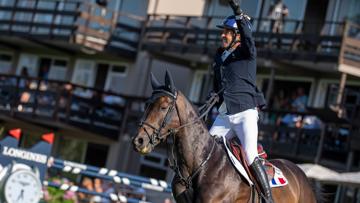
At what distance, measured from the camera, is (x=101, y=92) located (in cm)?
2969

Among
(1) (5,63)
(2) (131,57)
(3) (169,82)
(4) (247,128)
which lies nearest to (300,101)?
(2) (131,57)

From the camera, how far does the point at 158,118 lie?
9016 mm

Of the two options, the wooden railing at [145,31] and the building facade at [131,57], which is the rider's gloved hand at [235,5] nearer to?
the building facade at [131,57]

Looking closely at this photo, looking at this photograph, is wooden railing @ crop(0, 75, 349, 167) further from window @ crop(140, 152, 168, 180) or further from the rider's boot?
the rider's boot

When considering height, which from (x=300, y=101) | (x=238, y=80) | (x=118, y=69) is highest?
(x=238, y=80)

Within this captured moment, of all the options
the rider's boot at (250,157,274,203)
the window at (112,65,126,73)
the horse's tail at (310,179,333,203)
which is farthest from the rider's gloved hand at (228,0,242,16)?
the window at (112,65,126,73)

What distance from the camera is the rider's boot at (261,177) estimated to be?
32.5ft

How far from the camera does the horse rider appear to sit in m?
9.74

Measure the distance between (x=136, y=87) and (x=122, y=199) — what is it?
17258 mm

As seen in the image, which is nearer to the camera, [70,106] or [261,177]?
[261,177]

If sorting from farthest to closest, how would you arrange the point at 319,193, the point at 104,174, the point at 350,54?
the point at 350,54 < the point at 104,174 < the point at 319,193

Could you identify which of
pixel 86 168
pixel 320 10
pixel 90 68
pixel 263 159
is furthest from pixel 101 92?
pixel 263 159

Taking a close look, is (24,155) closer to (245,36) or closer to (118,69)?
(245,36)

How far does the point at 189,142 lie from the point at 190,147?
0.06 m
